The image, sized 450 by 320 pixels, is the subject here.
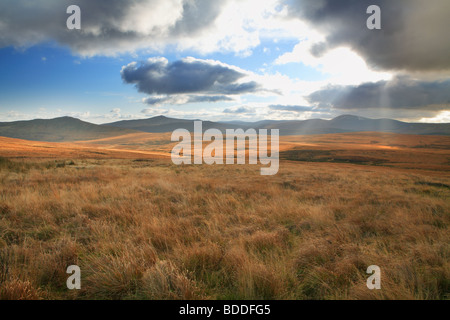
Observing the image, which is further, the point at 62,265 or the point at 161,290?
the point at 62,265

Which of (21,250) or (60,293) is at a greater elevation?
(21,250)

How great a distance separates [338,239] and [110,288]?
14.5ft

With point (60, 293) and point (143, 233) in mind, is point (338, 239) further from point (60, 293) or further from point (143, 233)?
point (60, 293)

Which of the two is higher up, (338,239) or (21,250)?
(21,250)

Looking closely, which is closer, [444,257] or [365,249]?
[444,257]

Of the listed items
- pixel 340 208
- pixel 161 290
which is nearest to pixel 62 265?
pixel 161 290

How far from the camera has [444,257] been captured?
Answer: 3.62 meters
